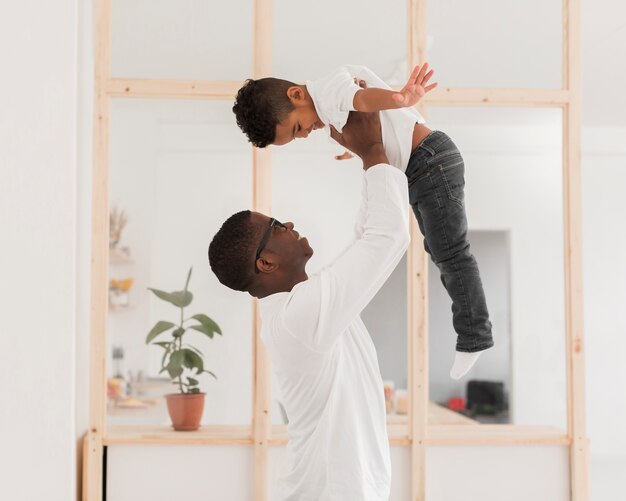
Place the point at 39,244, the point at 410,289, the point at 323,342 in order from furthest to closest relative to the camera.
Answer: the point at 410,289, the point at 39,244, the point at 323,342

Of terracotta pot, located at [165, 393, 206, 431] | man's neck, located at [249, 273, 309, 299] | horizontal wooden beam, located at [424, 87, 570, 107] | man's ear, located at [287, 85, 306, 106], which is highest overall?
horizontal wooden beam, located at [424, 87, 570, 107]

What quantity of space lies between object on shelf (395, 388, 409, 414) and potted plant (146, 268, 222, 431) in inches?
29.6

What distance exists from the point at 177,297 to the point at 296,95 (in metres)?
1.58

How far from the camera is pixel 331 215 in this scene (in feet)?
11.4

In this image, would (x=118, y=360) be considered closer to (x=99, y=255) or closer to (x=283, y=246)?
(x=99, y=255)

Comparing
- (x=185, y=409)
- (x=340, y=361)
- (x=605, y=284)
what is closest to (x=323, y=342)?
(x=340, y=361)

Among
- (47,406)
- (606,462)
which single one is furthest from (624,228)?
(47,406)

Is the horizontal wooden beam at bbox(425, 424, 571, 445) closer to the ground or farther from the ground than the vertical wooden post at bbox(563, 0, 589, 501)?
closer to the ground

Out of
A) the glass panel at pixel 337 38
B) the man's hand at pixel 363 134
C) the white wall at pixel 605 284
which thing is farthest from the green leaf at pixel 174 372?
the white wall at pixel 605 284

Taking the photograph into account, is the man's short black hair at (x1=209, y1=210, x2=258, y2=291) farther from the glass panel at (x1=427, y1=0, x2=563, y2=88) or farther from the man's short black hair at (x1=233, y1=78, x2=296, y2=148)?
the glass panel at (x1=427, y1=0, x2=563, y2=88)

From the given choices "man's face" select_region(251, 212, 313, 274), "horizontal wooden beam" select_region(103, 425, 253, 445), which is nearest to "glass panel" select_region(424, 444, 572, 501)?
"horizontal wooden beam" select_region(103, 425, 253, 445)

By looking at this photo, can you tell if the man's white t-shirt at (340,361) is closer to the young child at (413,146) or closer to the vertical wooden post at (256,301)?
the young child at (413,146)

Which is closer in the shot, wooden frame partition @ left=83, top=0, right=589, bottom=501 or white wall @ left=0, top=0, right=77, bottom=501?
white wall @ left=0, top=0, right=77, bottom=501

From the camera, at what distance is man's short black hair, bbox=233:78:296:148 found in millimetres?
2006
